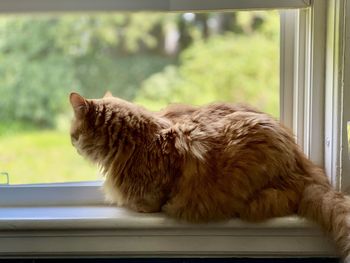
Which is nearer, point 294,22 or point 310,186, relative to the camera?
point 310,186

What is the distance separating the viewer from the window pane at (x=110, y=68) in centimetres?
147

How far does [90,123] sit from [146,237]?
30cm

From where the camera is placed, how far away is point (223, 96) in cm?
150

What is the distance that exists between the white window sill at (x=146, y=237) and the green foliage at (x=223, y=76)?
1.07ft

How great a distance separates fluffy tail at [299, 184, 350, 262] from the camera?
1.21m

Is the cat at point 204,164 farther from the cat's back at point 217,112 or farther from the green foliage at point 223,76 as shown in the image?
the green foliage at point 223,76

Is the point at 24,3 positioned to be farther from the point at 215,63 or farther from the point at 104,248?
the point at 104,248

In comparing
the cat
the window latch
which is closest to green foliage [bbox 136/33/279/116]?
the cat

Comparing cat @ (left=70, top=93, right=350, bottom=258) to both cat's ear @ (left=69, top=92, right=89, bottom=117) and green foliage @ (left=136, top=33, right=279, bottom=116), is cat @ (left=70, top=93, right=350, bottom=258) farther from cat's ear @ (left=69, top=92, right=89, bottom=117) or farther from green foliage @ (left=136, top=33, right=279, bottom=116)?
green foliage @ (left=136, top=33, right=279, bottom=116)

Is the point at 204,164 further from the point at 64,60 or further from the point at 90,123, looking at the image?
the point at 64,60

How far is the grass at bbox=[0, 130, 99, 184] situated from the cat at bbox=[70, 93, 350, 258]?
15cm

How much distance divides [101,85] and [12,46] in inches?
9.9

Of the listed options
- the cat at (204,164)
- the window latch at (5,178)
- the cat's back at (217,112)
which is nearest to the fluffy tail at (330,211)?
the cat at (204,164)
